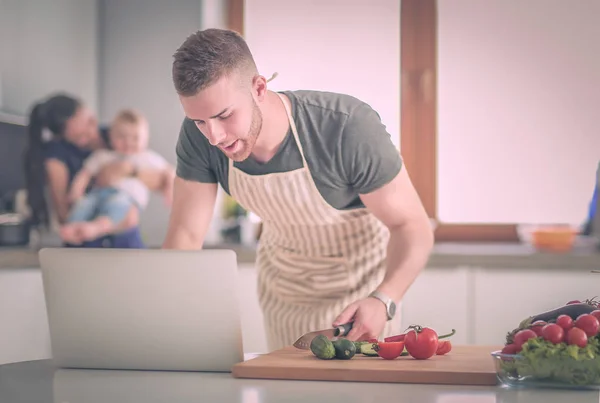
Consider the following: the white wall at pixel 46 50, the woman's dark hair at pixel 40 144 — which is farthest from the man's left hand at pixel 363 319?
the white wall at pixel 46 50

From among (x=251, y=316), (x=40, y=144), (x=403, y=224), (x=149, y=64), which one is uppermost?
(x=149, y=64)

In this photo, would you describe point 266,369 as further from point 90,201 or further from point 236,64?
point 90,201

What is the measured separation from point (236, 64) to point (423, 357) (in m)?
0.73

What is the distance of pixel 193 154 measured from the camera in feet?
6.72

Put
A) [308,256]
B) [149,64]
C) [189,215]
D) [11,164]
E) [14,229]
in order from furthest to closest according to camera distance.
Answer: [149,64] → [11,164] → [14,229] → [308,256] → [189,215]

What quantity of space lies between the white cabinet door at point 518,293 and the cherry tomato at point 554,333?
5.49ft

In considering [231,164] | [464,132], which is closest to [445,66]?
[464,132]

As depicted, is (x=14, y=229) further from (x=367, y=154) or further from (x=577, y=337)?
(x=577, y=337)

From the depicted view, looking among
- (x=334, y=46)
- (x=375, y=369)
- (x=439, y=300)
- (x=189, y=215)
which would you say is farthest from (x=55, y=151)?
(x=375, y=369)

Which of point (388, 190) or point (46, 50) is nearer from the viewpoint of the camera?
point (388, 190)

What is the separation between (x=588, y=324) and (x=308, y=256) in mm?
1075

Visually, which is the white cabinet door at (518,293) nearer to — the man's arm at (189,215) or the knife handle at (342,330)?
the man's arm at (189,215)

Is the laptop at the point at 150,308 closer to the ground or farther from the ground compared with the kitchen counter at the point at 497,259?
farther from the ground

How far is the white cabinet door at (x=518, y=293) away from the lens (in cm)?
287
